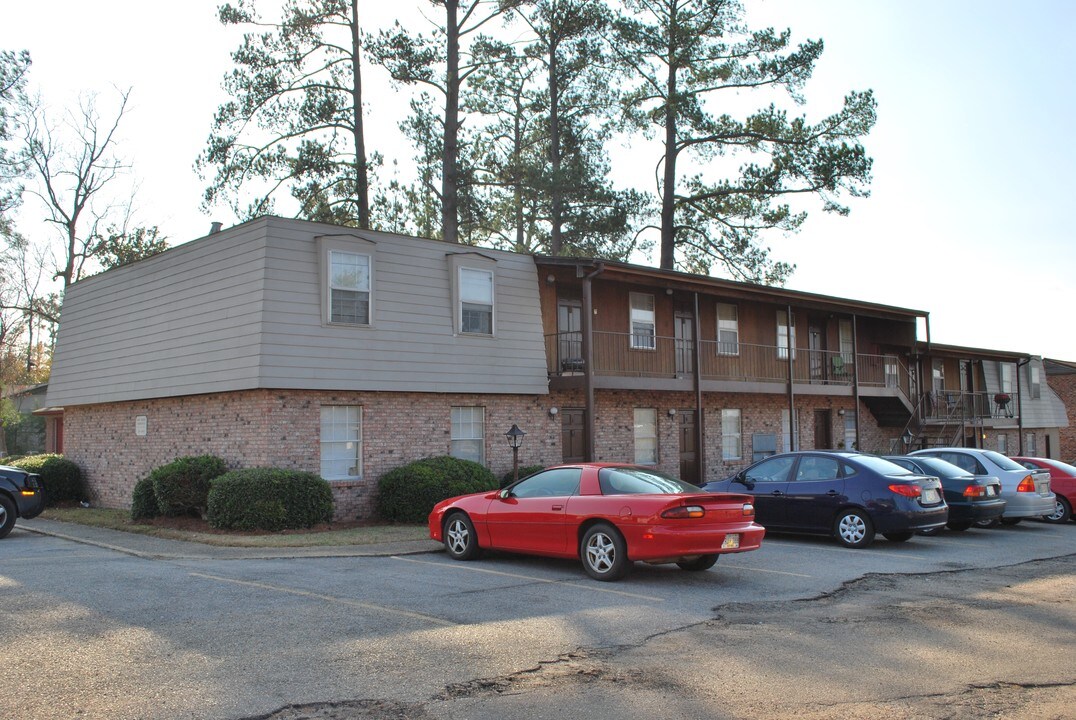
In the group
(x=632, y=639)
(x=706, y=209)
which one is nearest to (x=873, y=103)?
(x=706, y=209)

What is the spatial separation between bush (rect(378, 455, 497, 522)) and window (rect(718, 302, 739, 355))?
33.1 ft

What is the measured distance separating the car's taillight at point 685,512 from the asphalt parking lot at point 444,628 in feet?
2.63

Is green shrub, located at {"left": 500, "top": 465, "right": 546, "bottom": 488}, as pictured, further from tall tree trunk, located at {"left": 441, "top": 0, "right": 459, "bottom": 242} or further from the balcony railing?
tall tree trunk, located at {"left": 441, "top": 0, "right": 459, "bottom": 242}

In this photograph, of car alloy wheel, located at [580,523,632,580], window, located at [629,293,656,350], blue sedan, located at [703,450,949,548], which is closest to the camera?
car alloy wheel, located at [580,523,632,580]

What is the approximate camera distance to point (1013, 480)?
16.5 m

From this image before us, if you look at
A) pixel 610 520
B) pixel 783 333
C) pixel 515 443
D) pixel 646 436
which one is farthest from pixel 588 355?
pixel 783 333

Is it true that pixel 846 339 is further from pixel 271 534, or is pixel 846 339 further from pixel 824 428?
pixel 271 534

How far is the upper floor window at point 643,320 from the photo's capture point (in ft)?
75.6

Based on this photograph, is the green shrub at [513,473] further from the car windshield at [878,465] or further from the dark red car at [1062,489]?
the dark red car at [1062,489]

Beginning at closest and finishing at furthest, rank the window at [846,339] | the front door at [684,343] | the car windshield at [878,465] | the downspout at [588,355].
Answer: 1. the car windshield at [878,465]
2. the downspout at [588,355]
3. the front door at [684,343]
4. the window at [846,339]

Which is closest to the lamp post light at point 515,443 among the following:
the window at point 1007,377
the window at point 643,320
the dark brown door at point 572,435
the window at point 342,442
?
the dark brown door at point 572,435

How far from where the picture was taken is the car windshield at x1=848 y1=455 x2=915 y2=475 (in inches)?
536

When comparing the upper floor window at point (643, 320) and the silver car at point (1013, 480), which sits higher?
the upper floor window at point (643, 320)

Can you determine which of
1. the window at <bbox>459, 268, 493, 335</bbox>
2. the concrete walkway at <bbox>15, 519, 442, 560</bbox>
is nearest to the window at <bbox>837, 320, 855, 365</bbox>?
the window at <bbox>459, 268, 493, 335</bbox>
